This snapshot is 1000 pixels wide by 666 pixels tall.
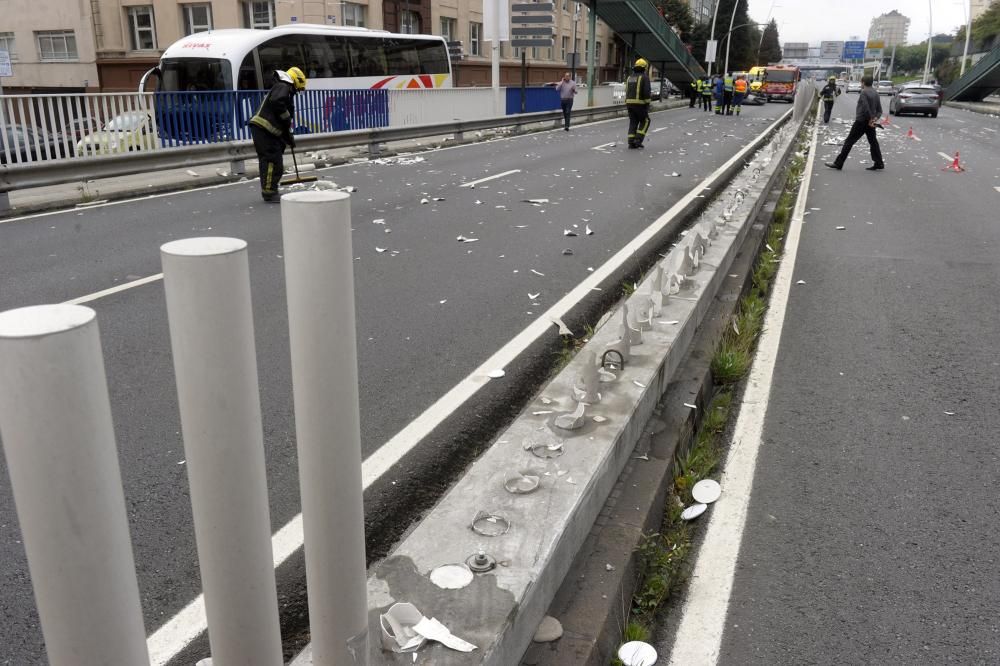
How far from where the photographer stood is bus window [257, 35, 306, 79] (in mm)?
21969

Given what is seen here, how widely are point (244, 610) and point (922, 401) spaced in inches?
174

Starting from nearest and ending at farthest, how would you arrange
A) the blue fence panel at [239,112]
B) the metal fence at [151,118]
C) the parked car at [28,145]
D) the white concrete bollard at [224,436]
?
the white concrete bollard at [224,436] < the parked car at [28,145] < the metal fence at [151,118] < the blue fence panel at [239,112]

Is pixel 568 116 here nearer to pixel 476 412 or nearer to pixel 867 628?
pixel 476 412

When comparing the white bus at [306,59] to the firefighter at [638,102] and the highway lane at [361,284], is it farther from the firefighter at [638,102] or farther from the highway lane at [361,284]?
the firefighter at [638,102]

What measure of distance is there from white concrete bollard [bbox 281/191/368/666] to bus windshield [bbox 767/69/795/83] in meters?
61.0

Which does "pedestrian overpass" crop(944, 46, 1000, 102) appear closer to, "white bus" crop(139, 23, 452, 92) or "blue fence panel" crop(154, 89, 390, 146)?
"white bus" crop(139, 23, 452, 92)

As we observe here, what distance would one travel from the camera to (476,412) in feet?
14.9

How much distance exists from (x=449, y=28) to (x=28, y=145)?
35.2 metres

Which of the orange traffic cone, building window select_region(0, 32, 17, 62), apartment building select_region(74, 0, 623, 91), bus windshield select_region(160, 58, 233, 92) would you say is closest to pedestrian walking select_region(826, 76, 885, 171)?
the orange traffic cone

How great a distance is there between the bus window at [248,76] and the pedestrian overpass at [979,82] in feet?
151

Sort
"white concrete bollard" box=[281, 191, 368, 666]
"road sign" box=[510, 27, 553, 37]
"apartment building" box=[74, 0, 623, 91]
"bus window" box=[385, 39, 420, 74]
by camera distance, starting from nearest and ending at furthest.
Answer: "white concrete bollard" box=[281, 191, 368, 666] < "bus window" box=[385, 39, 420, 74] < "road sign" box=[510, 27, 553, 37] < "apartment building" box=[74, 0, 623, 91]

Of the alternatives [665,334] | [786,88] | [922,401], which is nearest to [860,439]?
[922,401]

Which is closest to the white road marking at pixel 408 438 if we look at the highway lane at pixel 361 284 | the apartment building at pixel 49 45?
the highway lane at pixel 361 284

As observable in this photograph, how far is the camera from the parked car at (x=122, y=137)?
43.3ft
